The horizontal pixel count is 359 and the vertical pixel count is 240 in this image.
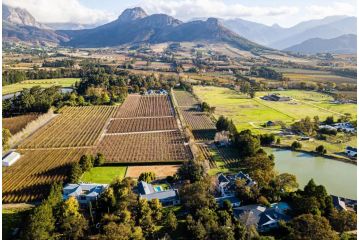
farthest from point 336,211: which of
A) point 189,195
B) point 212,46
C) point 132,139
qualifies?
point 212,46

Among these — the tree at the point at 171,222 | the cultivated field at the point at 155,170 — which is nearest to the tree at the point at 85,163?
the cultivated field at the point at 155,170

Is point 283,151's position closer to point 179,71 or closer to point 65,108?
point 65,108

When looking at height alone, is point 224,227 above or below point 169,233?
above

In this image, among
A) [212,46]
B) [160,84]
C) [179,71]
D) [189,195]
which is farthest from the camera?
[212,46]

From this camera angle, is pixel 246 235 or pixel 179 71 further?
pixel 179 71

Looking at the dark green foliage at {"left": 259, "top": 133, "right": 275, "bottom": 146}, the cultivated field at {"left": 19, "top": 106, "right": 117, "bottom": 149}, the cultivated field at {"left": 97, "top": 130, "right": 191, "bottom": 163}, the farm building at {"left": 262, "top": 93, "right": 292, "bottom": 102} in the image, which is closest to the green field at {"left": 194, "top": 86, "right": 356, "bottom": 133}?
the farm building at {"left": 262, "top": 93, "right": 292, "bottom": 102}

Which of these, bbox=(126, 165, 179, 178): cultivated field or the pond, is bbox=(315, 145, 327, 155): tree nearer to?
the pond

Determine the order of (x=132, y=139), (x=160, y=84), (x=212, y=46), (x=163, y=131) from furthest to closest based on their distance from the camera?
(x=212, y=46), (x=160, y=84), (x=163, y=131), (x=132, y=139)
